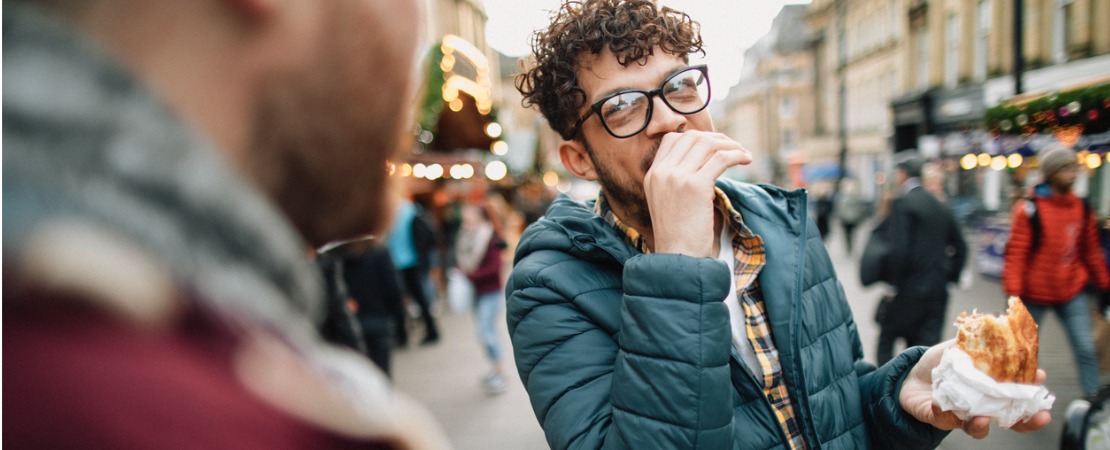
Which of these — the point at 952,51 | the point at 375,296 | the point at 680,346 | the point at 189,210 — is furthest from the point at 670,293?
the point at 952,51

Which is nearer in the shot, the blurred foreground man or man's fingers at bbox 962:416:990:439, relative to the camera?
the blurred foreground man

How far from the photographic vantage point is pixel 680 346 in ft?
3.81

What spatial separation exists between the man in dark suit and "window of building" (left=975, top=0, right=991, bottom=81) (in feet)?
26.8

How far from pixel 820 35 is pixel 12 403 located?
39029 mm

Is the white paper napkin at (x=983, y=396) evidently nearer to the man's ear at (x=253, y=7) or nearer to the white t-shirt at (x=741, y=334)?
the white t-shirt at (x=741, y=334)

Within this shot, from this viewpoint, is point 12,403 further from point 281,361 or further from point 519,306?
point 519,306

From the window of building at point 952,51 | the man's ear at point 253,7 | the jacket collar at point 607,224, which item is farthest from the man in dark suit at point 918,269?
the window of building at point 952,51

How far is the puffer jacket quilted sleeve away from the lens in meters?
1.14

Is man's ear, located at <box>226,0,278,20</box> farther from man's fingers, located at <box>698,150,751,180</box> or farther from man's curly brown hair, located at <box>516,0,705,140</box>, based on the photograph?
man's curly brown hair, located at <box>516,0,705,140</box>

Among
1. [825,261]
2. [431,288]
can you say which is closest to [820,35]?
[431,288]

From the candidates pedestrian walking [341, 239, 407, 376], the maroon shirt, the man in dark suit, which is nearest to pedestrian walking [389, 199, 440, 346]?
pedestrian walking [341, 239, 407, 376]

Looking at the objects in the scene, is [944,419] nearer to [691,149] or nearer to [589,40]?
[691,149]

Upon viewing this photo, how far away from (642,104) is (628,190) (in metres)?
0.22

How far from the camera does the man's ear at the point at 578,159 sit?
63.6 inches
